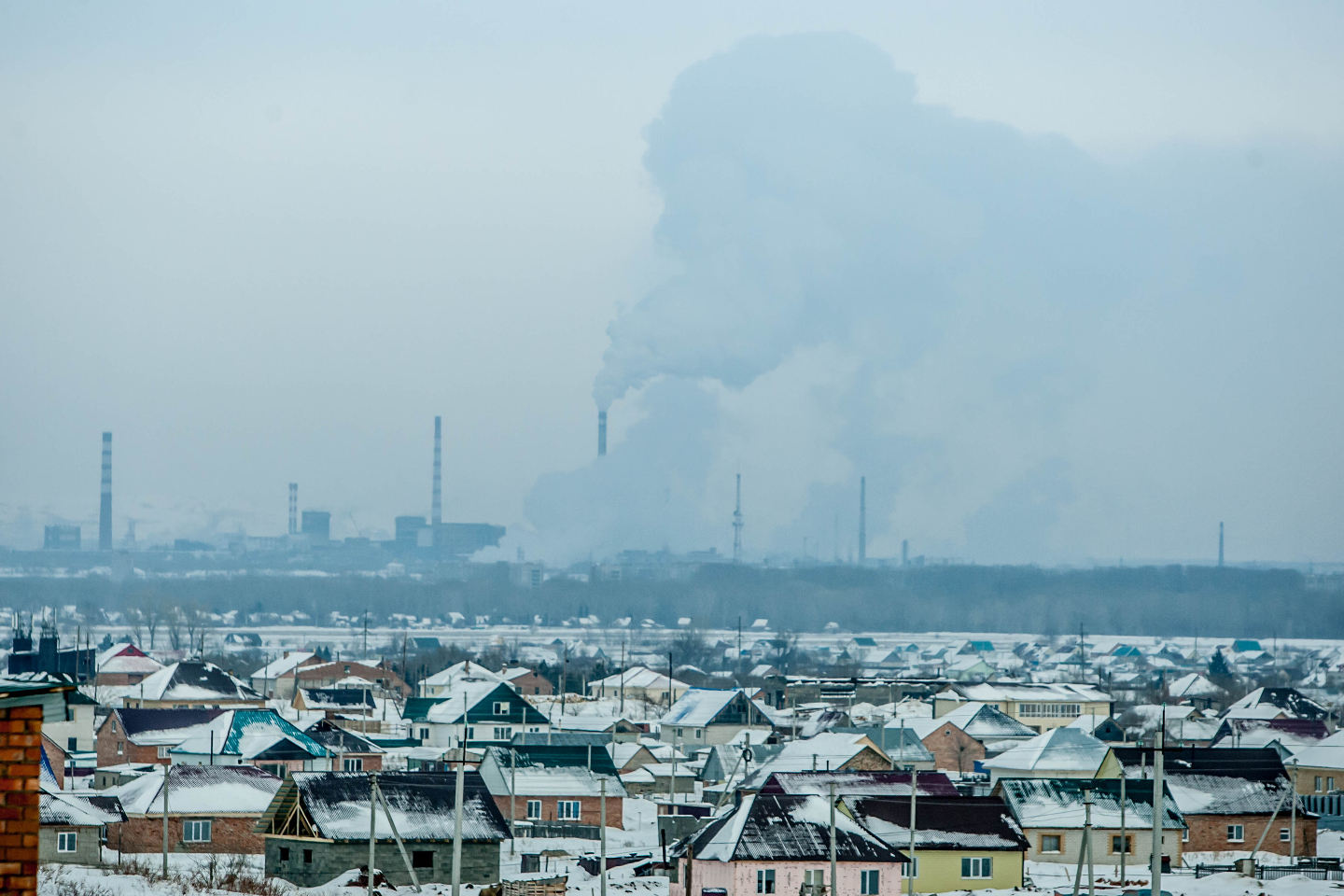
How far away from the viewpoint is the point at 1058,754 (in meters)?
30.5

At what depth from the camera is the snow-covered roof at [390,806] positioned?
2054 centimetres

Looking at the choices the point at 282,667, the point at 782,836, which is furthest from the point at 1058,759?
the point at 282,667

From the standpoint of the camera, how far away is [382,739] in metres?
38.6

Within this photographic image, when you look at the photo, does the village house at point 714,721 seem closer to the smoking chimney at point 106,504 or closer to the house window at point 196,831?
→ the house window at point 196,831

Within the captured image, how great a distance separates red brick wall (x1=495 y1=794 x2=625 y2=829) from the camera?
1057 inches

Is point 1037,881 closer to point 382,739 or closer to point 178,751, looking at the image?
point 178,751

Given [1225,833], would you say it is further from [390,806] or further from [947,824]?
[390,806]

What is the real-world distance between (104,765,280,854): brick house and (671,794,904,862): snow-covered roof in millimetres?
6556

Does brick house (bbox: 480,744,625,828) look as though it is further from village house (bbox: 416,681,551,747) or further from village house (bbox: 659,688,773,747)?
village house (bbox: 659,688,773,747)

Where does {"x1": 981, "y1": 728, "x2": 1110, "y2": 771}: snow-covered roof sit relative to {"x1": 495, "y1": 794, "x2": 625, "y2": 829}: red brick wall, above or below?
above

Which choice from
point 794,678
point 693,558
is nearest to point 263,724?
point 794,678

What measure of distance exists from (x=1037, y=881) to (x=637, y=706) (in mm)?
29234

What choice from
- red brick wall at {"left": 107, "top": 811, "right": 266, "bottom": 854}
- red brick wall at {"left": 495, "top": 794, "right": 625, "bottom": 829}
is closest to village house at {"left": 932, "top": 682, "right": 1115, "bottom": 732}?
red brick wall at {"left": 495, "top": 794, "right": 625, "bottom": 829}

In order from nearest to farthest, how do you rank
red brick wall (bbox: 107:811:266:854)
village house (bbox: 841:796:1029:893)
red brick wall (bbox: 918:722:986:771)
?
village house (bbox: 841:796:1029:893) → red brick wall (bbox: 107:811:266:854) → red brick wall (bbox: 918:722:986:771)
